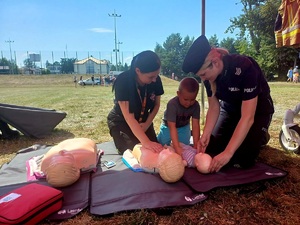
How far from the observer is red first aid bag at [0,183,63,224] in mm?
1407

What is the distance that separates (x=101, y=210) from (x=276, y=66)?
2886cm

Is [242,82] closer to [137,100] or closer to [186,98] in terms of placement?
[186,98]

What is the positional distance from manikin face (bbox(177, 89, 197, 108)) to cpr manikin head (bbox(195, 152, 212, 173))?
521 millimetres

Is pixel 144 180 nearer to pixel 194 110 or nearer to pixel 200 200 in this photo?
pixel 200 200

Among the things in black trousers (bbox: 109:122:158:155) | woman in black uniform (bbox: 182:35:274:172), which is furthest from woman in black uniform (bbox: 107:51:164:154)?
woman in black uniform (bbox: 182:35:274:172)

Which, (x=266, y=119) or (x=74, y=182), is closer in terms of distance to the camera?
(x=74, y=182)

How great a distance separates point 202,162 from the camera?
6.77 ft

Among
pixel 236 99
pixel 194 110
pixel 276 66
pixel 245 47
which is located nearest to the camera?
pixel 236 99

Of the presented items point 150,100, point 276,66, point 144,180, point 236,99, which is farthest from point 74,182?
point 276,66

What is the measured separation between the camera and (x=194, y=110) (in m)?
2.54

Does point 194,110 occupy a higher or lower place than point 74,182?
higher

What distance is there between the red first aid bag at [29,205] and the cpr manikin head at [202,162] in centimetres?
107

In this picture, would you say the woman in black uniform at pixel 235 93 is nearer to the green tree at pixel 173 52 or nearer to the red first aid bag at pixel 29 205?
the red first aid bag at pixel 29 205

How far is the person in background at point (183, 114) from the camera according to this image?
231cm
